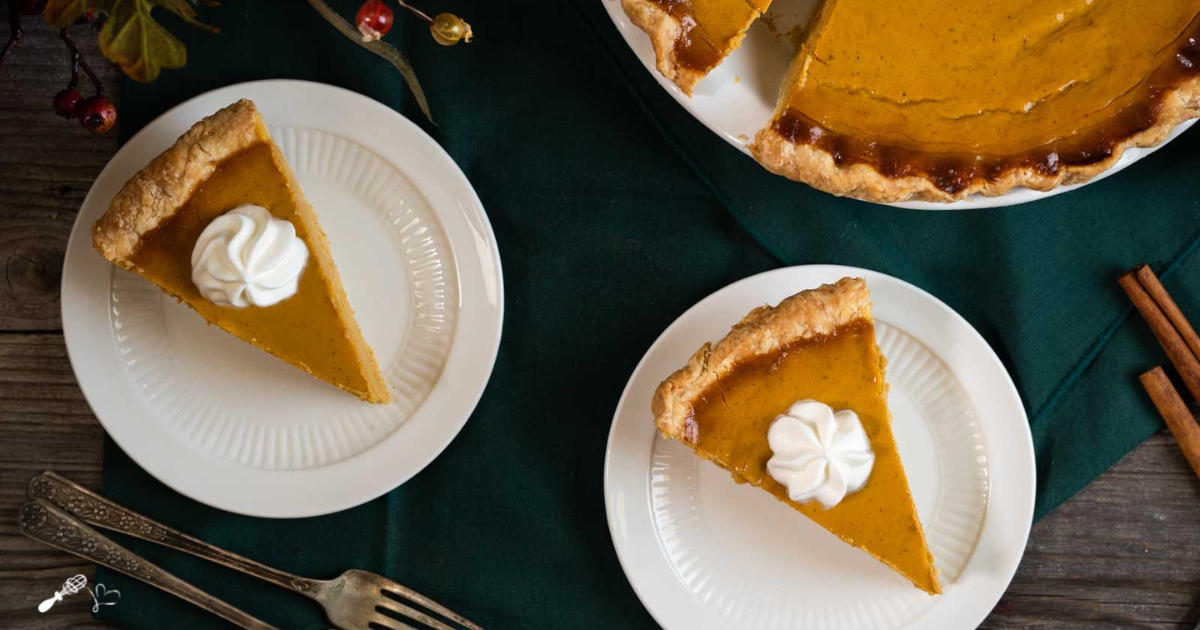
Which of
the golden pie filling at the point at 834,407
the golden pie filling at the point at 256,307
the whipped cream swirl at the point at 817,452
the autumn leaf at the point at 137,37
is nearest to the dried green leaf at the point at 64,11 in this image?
the autumn leaf at the point at 137,37

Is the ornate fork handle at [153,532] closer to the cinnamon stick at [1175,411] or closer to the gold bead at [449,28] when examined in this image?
the gold bead at [449,28]

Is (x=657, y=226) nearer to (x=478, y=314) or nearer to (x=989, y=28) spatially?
(x=478, y=314)

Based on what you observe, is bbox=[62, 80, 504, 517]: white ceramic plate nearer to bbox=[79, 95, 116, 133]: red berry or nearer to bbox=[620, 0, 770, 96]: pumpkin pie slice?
bbox=[79, 95, 116, 133]: red berry

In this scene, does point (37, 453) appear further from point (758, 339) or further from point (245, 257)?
point (758, 339)

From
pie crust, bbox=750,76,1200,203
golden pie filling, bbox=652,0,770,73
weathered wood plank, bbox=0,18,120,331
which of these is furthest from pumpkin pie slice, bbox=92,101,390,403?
pie crust, bbox=750,76,1200,203

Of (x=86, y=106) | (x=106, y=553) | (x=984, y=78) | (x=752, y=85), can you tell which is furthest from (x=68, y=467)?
(x=984, y=78)

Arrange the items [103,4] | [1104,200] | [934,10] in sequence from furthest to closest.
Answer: [1104,200]
[934,10]
[103,4]

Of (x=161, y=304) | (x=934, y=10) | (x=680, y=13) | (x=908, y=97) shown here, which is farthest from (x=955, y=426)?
(x=161, y=304)
